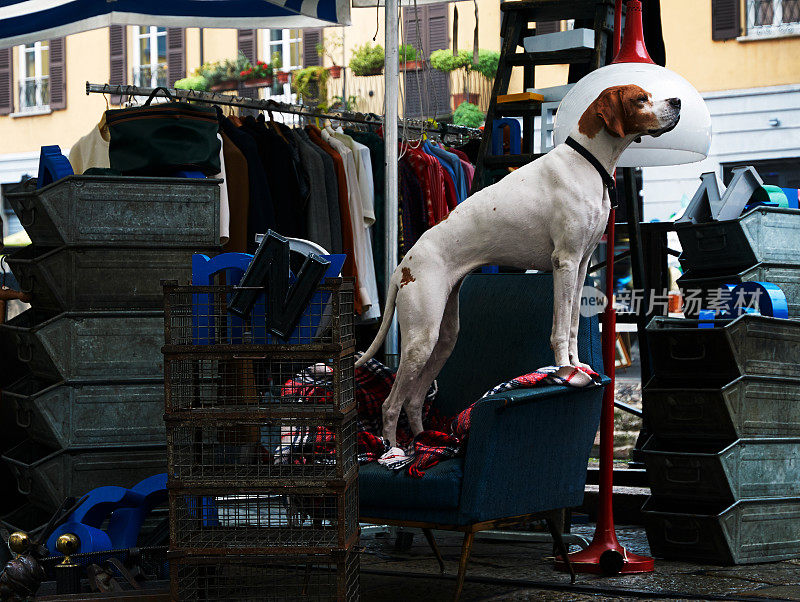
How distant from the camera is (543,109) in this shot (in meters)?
4.91

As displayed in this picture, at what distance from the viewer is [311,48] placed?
19094mm

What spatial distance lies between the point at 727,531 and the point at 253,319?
83.7 inches

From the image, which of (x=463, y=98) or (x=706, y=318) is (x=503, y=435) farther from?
(x=463, y=98)

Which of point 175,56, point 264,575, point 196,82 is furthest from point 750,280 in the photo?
point 175,56

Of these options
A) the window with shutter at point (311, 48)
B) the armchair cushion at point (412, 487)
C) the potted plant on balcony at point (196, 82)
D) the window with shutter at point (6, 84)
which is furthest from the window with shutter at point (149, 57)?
the armchair cushion at point (412, 487)

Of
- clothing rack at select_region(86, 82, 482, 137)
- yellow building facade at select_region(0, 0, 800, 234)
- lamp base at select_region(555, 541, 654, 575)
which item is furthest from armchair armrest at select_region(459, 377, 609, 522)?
yellow building facade at select_region(0, 0, 800, 234)

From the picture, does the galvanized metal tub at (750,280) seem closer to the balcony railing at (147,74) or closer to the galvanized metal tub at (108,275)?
the galvanized metal tub at (108,275)

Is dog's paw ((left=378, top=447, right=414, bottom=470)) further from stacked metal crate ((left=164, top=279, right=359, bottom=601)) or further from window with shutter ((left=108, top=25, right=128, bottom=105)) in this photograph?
window with shutter ((left=108, top=25, right=128, bottom=105))

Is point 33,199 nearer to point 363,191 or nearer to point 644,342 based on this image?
point 363,191

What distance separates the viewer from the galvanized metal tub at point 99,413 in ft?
12.8

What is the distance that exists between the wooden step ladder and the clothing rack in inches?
39.6

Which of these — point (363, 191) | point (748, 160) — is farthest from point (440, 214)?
point (748, 160)

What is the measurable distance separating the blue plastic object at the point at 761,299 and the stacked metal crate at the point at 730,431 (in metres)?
0.06

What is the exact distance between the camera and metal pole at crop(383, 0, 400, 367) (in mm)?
4461
